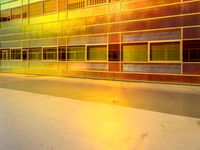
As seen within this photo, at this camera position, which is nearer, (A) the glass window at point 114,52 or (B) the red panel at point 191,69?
(B) the red panel at point 191,69

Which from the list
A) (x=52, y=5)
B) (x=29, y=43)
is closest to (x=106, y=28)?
(x=52, y=5)

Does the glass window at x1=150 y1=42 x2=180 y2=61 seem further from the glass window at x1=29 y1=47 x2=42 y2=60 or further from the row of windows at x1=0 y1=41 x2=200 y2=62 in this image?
the glass window at x1=29 y1=47 x2=42 y2=60

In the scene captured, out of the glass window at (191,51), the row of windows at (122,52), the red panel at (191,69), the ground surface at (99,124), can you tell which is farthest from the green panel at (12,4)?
the ground surface at (99,124)

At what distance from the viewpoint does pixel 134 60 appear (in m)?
16.3

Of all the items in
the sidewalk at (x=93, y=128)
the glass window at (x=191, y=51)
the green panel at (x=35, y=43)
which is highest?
the green panel at (x=35, y=43)

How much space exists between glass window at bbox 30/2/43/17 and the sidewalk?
1664cm

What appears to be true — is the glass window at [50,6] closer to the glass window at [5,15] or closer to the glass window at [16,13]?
the glass window at [16,13]

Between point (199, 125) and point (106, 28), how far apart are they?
42.0ft

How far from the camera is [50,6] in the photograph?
22.3m

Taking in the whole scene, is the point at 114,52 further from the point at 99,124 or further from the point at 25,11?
the point at 25,11

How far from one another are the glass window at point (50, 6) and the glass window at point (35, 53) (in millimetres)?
3531

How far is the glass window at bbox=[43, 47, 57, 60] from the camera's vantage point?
2183cm

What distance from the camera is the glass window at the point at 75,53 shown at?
19531mm

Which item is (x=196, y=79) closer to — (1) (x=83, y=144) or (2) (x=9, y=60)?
(1) (x=83, y=144)
